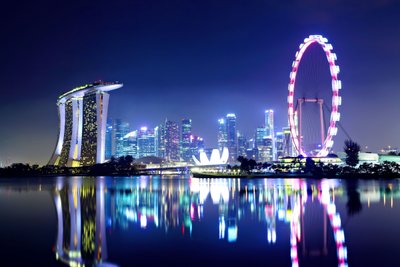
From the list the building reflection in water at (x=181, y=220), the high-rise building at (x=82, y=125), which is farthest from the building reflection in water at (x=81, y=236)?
the high-rise building at (x=82, y=125)

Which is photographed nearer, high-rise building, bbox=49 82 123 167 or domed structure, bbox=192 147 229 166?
high-rise building, bbox=49 82 123 167

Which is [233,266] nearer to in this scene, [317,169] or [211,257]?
[211,257]

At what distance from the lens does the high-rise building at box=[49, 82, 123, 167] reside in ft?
288

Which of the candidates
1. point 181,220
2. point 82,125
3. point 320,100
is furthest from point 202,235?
point 82,125

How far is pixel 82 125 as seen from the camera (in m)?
94.1

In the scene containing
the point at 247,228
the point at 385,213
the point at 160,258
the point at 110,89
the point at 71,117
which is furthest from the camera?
the point at 71,117

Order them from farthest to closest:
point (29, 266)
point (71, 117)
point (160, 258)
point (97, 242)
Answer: point (71, 117) < point (97, 242) < point (160, 258) < point (29, 266)

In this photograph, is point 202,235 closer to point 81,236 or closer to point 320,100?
point 81,236

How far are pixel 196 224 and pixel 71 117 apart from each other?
82447 millimetres

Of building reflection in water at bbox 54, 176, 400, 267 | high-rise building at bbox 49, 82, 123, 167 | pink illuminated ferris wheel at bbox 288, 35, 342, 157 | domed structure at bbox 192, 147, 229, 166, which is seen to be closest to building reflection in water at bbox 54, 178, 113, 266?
building reflection in water at bbox 54, 176, 400, 267

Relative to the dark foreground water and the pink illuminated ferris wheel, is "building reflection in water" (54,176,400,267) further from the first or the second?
the pink illuminated ferris wheel

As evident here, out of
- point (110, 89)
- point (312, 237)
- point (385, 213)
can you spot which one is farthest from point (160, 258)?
point (110, 89)

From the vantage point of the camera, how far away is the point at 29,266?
31.7ft

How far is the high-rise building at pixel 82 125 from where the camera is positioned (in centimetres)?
8769
